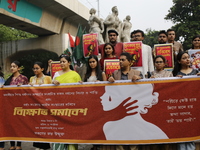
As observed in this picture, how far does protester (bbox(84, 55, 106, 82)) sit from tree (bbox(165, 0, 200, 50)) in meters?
16.4

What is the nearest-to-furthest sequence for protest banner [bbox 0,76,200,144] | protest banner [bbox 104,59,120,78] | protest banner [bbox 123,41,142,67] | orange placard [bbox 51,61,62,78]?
1. protest banner [bbox 0,76,200,144]
2. protest banner [bbox 104,59,120,78]
3. protest banner [bbox 123,41,142,67]
4. orange placard [bbox 51,61,62,78]

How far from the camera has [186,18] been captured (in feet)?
63.8

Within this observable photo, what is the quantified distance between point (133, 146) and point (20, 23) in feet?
45.1

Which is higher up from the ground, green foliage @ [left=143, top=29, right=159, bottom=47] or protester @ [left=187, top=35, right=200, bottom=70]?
green foliage @ [left=143, top=29, right=159, bottom=47]

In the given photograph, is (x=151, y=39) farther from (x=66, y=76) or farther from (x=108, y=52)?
(x=66, y=76)

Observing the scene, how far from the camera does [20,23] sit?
14.5 metres

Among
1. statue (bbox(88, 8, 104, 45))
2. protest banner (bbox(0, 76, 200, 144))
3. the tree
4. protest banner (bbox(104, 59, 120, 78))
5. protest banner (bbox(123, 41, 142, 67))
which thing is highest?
the tree

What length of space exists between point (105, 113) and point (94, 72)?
76cm

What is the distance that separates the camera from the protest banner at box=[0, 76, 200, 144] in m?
2.67

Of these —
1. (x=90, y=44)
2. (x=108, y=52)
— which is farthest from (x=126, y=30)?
(x=108, y=52)

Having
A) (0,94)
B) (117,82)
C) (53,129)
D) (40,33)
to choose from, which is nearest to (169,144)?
(117,82)

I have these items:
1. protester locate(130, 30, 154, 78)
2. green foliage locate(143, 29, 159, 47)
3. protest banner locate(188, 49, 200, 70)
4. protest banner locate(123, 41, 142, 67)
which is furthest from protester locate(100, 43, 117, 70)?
green foliage locate(143, 29, 159, 47)

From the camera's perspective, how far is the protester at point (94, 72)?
10.7 ft

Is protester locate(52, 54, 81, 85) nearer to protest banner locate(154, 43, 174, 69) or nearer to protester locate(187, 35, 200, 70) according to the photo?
protest banner locate(154, 43, 174, 69)
